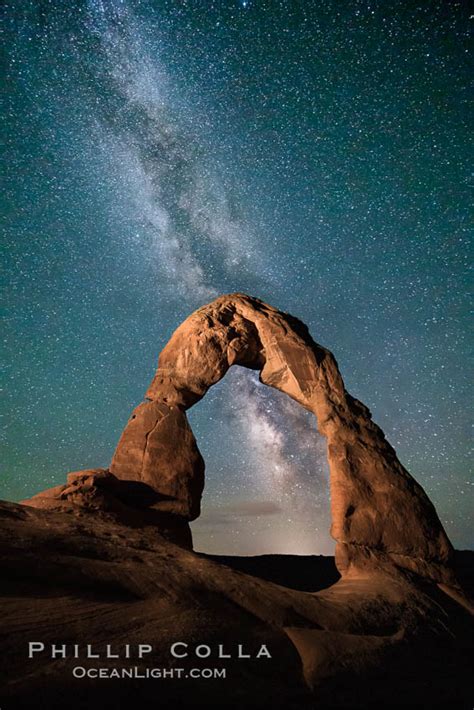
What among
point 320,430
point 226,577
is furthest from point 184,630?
point 320,430

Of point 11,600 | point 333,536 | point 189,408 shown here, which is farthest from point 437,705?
point 189,408

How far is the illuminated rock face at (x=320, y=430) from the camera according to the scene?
20.5 ft

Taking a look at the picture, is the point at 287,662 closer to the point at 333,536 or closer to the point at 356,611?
the point at 356,611

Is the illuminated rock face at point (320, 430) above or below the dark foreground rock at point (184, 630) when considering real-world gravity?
above

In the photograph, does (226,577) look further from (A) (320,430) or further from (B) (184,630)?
(A) (320,430)

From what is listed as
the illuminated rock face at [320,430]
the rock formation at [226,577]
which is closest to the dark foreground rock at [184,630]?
the rock formation at [226,577]

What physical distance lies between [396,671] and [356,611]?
25.8 inches

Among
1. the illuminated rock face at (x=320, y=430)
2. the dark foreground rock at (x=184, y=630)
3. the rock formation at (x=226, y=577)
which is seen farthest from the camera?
the illuminated rock face at (x=320, y=430)

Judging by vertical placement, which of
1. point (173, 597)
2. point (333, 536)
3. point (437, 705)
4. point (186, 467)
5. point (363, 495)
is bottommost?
point (437, 705)

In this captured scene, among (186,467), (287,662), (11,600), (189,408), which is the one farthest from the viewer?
(189,408)

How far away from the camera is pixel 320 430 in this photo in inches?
297

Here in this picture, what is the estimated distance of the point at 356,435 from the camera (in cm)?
727

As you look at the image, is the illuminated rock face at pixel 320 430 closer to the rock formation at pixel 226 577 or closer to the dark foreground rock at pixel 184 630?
the rock formation at pixel 226 577

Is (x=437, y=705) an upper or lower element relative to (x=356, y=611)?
lower
